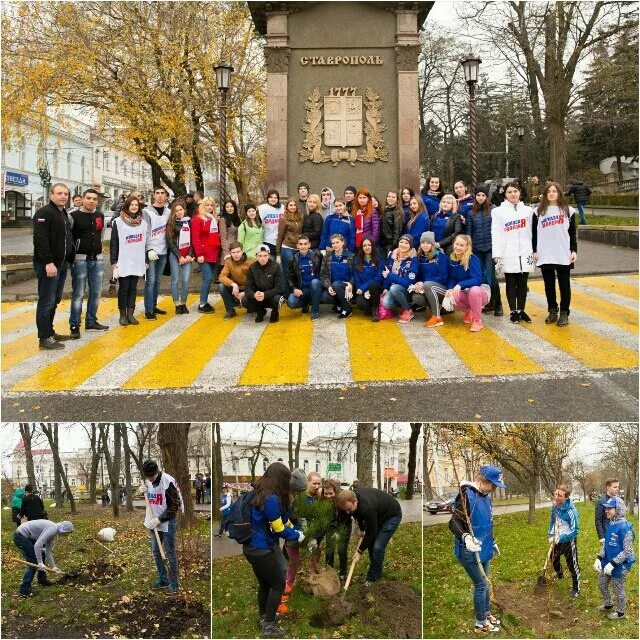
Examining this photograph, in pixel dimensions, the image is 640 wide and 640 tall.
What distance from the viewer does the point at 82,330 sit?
979 cm

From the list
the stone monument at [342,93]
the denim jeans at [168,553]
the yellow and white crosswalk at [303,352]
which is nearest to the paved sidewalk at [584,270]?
the yellow and white crosswalk at [303,352]

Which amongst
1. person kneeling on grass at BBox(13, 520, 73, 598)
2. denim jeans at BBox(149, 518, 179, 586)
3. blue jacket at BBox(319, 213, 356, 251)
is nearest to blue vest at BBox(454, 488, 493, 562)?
denim jeans at BBox(149, 518, 179, 586)

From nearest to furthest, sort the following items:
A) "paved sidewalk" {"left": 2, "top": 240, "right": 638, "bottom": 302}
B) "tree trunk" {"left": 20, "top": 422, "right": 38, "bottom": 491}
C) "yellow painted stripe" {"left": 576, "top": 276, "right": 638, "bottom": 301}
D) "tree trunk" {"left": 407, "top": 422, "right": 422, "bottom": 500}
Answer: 1. "tree trunk" {"left": 407, "top": 422, "right": 422, "bottom": 500}
2. "tree trunk" {"left": 20, "top": 422, "right": 38, "bottom": 491}
3. "yellow painted stripe" {"left": 576, "top": 276, "right": 638, "bottom": 301}
4. "paved sidewalk" {"left": 2, "top": 240, "right": 638, "bottom": 302}

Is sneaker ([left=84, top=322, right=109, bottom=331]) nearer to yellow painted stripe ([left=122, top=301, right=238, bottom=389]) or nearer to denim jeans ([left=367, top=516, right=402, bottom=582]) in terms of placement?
yellow painted stripe ([left=122, top=301, right=238, bottom=389])

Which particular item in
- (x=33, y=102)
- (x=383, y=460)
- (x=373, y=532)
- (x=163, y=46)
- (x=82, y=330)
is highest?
(x=163, y=46)

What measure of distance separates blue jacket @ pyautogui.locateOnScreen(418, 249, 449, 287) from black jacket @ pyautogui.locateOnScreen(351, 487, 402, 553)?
4.21 m

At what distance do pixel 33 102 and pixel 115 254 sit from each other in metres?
11.4

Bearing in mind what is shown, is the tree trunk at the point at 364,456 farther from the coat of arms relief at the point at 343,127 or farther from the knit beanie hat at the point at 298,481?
the coat of arms relief at the point at 343,127

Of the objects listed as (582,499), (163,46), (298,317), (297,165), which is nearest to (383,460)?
(582,499)

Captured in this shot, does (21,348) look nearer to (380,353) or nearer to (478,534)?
(380,353)

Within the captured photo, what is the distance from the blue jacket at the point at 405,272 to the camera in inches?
370

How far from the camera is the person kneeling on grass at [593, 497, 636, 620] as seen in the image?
19.1ft

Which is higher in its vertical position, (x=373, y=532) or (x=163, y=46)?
(x=163, y=46)

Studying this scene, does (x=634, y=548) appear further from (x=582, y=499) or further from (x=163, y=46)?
(x=163, y=46)
